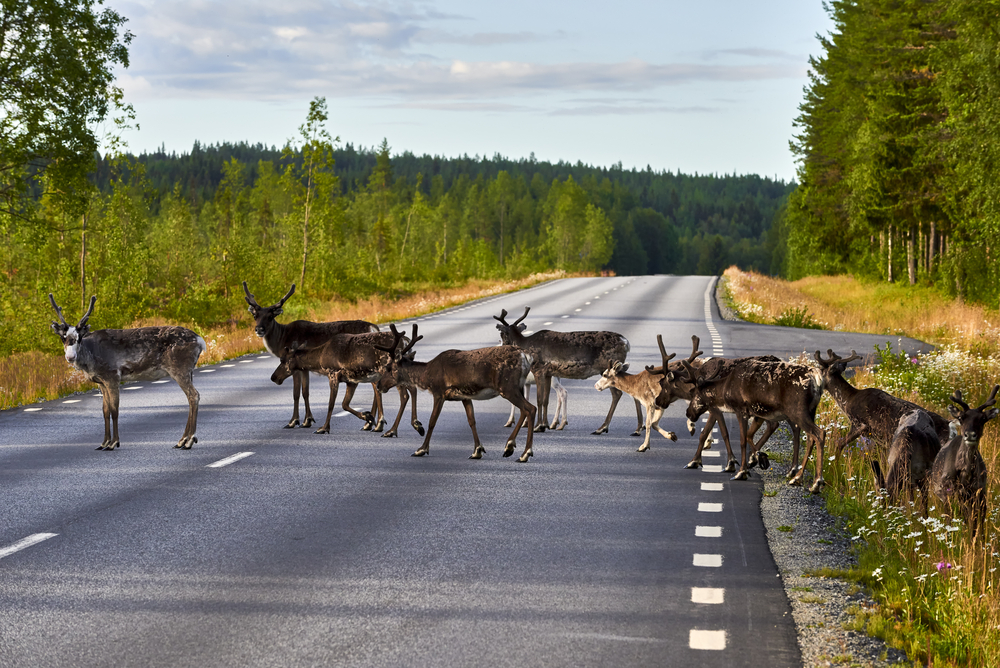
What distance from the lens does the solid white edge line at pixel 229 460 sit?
11.3 metres

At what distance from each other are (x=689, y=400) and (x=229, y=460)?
5.19 meters

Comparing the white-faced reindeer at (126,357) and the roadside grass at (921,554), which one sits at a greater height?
the white-faced reindeer at (126,357)

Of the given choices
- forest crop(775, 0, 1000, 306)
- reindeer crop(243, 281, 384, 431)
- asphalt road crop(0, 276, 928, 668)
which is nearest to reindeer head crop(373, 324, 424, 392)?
asphalt road crop(0, 276, 928, 668)

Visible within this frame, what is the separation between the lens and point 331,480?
10641mm

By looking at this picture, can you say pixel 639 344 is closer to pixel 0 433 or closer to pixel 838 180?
pixel 0 433

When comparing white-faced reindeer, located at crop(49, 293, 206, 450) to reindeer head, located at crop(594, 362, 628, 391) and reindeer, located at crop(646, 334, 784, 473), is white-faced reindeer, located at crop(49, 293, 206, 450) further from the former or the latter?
reindeer, located at crop(646, 334, 784, 473)

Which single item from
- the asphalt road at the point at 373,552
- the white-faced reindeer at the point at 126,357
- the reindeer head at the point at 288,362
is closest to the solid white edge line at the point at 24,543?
the asphalt road at the point at 373,552

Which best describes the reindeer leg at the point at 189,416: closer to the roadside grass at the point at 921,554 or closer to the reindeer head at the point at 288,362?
the reindeer head at the point at 288,362

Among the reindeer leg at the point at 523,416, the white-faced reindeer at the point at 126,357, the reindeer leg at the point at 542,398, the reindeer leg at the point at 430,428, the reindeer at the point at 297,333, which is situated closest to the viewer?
the reindeer leg at the point at 523,416

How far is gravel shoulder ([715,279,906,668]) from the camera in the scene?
5.89 m

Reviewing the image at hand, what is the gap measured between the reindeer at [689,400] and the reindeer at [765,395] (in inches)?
6.1

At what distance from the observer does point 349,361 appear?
1346 centimetres

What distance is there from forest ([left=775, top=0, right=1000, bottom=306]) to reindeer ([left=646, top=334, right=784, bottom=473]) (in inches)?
815

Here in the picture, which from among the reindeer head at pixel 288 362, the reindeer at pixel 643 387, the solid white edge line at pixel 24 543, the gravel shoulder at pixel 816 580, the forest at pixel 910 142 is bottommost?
the gravel shoulder at pixel 816 580
